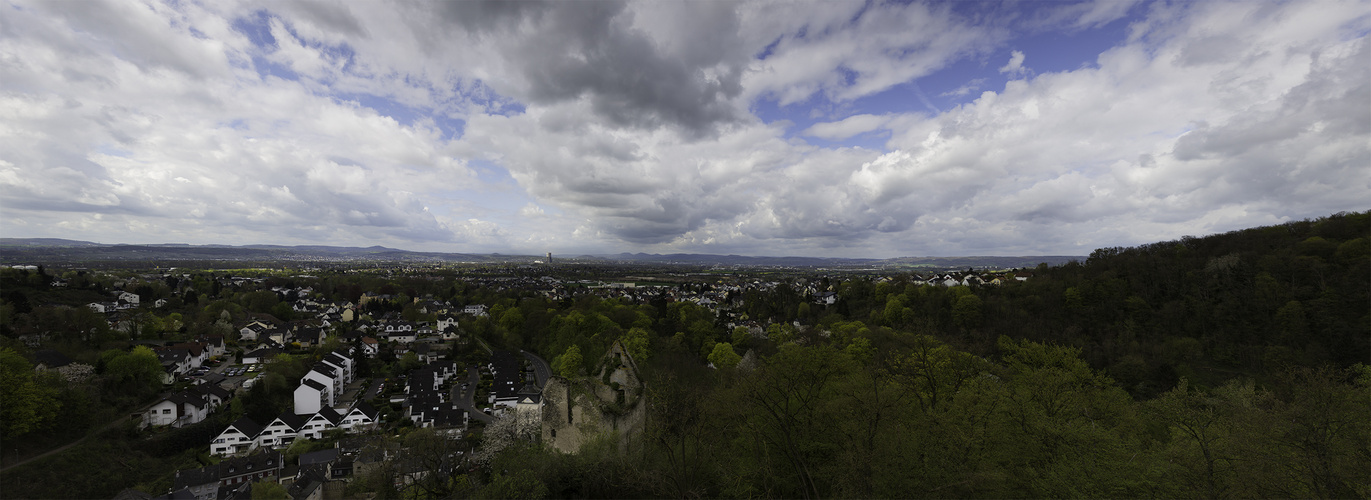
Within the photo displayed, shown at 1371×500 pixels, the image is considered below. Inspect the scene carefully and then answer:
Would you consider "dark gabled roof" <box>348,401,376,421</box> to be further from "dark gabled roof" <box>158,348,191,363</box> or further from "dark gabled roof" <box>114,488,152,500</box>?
"dark gabled roof" <box>158,348,191,363</box>

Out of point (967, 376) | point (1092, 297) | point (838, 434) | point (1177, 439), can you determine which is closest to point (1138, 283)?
point (1092, 297)

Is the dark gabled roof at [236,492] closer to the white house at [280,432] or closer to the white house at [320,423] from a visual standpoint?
the white house at [280,432]

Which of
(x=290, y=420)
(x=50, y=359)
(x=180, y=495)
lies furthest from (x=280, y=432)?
(x=50, y=359)

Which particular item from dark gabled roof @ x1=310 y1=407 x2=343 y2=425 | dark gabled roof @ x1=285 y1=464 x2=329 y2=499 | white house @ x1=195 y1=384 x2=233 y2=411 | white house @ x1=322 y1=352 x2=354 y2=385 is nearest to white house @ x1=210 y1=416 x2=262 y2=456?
dark gabled roof @ x1=310 y1=407 x2=343 y2=425

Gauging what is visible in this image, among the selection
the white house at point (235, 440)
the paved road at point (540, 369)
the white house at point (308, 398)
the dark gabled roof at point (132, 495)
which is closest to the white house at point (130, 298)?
the white house at point (308, 398)

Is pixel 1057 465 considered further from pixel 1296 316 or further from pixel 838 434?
pixel 1296 316

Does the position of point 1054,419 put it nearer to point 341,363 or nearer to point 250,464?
point 250,464

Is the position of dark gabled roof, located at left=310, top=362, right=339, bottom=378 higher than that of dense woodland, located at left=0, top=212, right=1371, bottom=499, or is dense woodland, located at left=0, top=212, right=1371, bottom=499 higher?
dense woodland, located at left=0, top=212, right=1371, bottom=499
